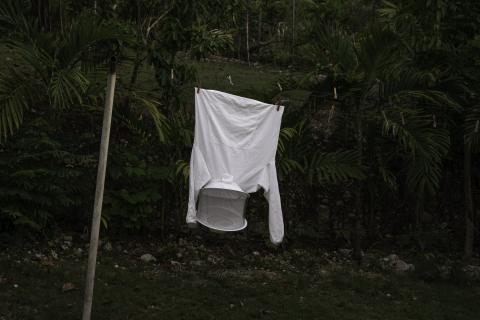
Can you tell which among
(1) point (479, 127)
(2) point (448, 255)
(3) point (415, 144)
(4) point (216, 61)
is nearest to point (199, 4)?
(3) point (415, 144)

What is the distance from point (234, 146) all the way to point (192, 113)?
2.50 m

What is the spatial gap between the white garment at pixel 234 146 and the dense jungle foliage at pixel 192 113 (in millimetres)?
1051

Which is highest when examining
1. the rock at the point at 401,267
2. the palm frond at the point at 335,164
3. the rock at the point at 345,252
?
the palm frond at the point at 335,164

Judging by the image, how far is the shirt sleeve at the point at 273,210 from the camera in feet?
19.2

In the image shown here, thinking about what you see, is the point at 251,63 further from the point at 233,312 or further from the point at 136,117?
the point at 233,312

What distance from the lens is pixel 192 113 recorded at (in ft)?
27.1

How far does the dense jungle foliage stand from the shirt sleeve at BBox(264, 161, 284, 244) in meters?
1.36

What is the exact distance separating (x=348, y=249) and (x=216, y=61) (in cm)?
584

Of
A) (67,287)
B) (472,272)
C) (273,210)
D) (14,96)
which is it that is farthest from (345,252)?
(14,96)

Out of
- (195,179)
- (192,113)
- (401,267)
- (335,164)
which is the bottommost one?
(401,267)

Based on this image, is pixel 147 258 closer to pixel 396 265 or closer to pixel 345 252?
pixel 345 252

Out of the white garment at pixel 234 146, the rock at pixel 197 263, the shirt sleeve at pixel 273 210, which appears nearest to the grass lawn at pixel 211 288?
the rock at pixel 197 263

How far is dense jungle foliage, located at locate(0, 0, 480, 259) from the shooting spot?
6875 mm

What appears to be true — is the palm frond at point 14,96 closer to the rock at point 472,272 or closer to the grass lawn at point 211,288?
the grass lawn at point 211,288
